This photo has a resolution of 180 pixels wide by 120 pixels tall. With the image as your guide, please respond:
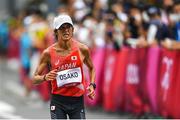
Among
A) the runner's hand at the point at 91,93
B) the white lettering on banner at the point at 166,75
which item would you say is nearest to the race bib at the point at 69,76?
the runner's hand at the point at 91,93

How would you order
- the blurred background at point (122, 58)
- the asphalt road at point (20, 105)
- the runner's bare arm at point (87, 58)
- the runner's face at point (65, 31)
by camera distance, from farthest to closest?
the asphalt road at point (20, 105) → the blurred background at point (122, 58) → the runner's bare arm at point (87, 58) → the runner's face at point (65, 31)

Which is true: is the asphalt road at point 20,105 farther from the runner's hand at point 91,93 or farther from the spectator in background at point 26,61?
the runner's hand at point 91,93

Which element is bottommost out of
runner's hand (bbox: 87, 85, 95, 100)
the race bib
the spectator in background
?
runner's hand (bbox: 87, 85, 95, 100)

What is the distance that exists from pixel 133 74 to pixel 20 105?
13.8 ft

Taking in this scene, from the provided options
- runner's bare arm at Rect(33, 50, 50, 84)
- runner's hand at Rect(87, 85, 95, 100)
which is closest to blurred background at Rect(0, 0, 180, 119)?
runner's hand at Rect(87, 85, 95, 100)

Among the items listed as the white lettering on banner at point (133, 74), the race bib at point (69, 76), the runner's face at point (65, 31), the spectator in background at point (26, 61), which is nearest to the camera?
the runner's face at point (65, 31)

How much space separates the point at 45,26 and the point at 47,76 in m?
10.4

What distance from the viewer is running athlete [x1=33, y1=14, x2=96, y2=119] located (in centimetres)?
919

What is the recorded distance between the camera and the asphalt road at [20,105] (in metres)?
14.9

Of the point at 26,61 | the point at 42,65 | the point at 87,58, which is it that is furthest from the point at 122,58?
the point at 42,65

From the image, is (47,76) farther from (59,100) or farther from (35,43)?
(35,43)

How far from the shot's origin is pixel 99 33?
16281mm

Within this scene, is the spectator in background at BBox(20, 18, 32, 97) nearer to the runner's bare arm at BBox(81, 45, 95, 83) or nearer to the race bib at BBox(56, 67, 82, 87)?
the runner's bare arm at BBox(81, 45, 95, 83)

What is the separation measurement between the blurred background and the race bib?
3.52m
